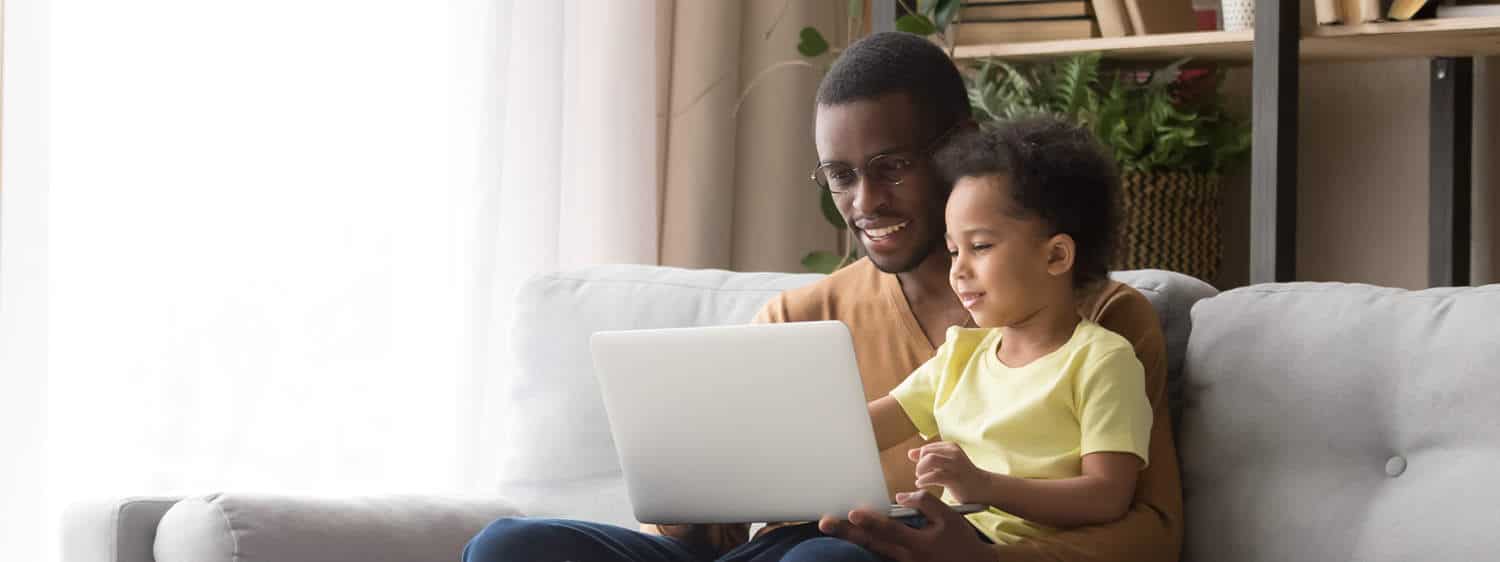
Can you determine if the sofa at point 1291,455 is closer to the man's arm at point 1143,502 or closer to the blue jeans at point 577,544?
the man's arm at point 1143,502

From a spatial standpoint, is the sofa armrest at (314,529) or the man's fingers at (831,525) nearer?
the man's fingers at (831,525)

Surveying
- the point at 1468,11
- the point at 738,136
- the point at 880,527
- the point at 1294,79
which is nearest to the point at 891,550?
the point at 880,527

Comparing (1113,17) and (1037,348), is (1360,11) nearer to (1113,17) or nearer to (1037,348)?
(1113,17)

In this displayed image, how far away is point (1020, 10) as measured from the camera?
Result: 7.89 feet

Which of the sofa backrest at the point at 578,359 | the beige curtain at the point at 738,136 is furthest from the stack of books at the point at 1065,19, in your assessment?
the sofa backrest at the point at 578,359

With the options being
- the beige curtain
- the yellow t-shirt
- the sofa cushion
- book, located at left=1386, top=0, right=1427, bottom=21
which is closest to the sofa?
the sofa cushion

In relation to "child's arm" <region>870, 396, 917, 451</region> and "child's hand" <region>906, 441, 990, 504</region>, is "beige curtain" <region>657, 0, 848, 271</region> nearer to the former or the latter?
"child's arm" <region>870, 396, 917, 451</region>

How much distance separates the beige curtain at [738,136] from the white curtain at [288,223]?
115 millimetres

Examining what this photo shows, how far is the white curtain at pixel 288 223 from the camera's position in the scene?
198 centimetres

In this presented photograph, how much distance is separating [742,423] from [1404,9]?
1224 millimetres

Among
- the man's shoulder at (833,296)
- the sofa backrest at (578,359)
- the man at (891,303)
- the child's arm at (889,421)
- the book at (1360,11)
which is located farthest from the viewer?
the book at (1360,11)

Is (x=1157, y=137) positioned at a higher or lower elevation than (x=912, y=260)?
higher

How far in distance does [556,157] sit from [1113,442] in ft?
4.49

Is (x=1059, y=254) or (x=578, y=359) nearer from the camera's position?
(x=1059, y=254)
